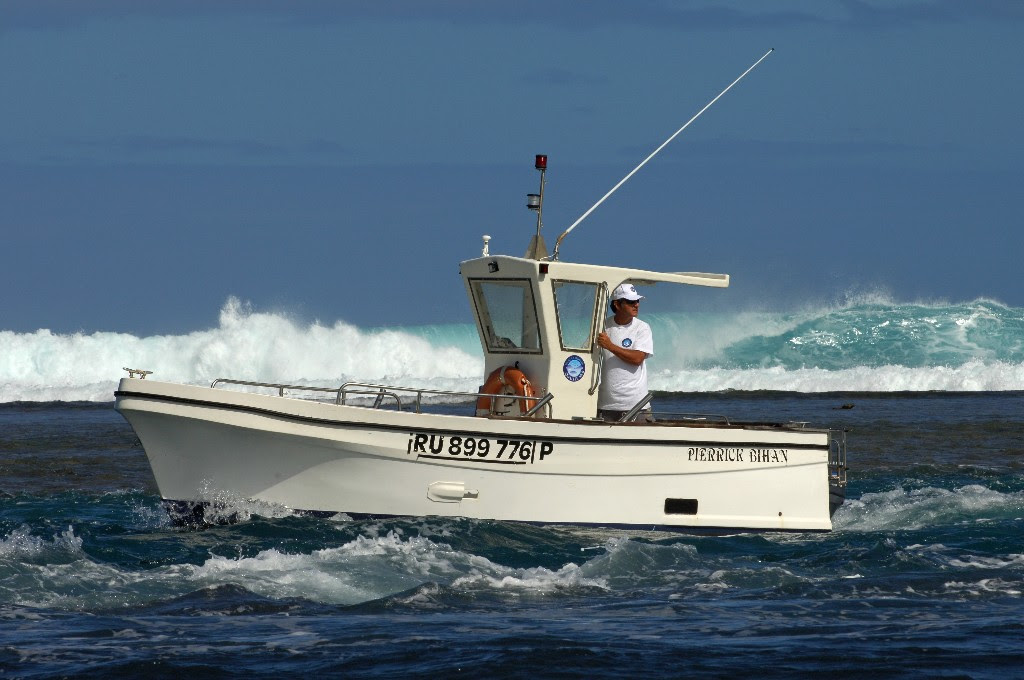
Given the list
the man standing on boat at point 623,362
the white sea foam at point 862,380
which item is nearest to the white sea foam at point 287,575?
the man standing on boat at point 623,362

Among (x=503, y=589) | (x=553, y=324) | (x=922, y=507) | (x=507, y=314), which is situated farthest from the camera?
(x=922, y=507)

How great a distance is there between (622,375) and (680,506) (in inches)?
54.6

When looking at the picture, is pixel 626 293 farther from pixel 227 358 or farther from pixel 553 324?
Answer: pixel 227 358

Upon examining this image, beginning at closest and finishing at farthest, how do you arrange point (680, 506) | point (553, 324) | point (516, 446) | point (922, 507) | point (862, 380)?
1. point (516, 446)
2. point (680, 506)
3. point (553, 324)
4. point (922, 507)
5. point (862, 380)

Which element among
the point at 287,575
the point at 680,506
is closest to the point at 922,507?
the point at 680,506

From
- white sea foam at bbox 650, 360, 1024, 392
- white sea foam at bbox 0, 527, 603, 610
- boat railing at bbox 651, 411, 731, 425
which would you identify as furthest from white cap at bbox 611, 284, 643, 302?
white sea foam at bbox 650, 360, 1024, 392

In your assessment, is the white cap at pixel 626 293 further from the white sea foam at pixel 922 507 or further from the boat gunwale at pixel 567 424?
the white sea foam at pixel 922 507

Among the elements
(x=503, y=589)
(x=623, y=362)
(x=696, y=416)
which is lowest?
(x=503, y=589)

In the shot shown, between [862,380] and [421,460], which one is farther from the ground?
[862,380]

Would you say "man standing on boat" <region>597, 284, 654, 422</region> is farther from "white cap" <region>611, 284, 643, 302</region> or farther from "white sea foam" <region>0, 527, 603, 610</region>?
"white sea foam" <region>0, 527, 603, 610</region>

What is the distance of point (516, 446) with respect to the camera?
44.4ft

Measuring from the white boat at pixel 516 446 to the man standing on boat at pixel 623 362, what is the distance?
11cm

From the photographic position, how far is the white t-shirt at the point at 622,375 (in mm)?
14602

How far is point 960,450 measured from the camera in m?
23.5
